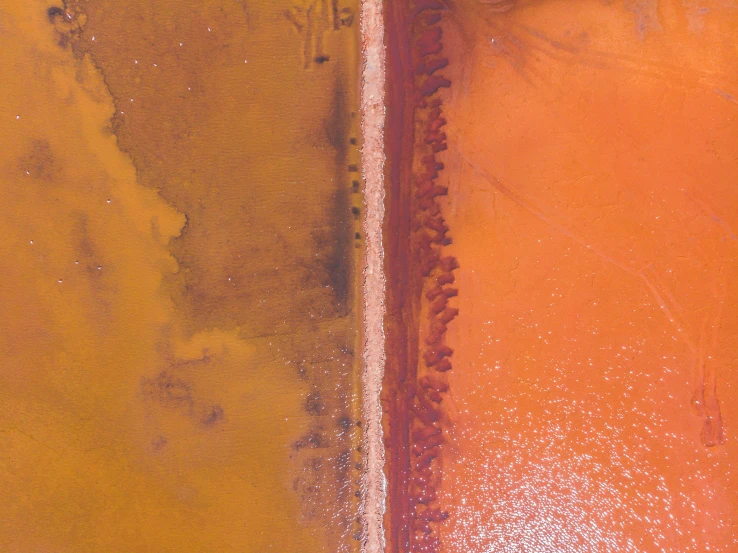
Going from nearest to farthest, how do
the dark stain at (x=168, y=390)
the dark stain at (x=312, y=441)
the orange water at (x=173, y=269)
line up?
1. the orange water at (x=173, y=269)
2. the dark stain at (x=168, y=390)
3. the dark stain at (x=312, y=441)

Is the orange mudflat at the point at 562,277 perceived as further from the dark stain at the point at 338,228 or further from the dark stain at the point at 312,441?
the dark stain at the point at 312,441

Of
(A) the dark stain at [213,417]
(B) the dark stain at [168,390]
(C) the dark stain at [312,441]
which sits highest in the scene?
(B) the dark stain at [168,390]

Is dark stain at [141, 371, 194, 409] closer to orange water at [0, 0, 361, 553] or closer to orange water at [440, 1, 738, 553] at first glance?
orange water at [0, 0, 361, 553]

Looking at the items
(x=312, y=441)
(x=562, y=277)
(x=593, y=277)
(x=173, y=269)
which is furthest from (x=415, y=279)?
(x=173, y=269)

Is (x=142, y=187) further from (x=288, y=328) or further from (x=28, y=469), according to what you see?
(x=28, y=469)

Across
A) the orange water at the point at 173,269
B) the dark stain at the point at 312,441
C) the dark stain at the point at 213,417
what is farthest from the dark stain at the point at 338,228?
the dark stain at the point at 213,417

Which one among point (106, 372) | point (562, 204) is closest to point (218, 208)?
point (106, 372)

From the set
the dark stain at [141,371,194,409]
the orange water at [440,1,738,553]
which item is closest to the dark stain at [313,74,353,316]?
the orange water at [440,1,738,553]

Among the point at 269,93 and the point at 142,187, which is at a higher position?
the point at 269,93
